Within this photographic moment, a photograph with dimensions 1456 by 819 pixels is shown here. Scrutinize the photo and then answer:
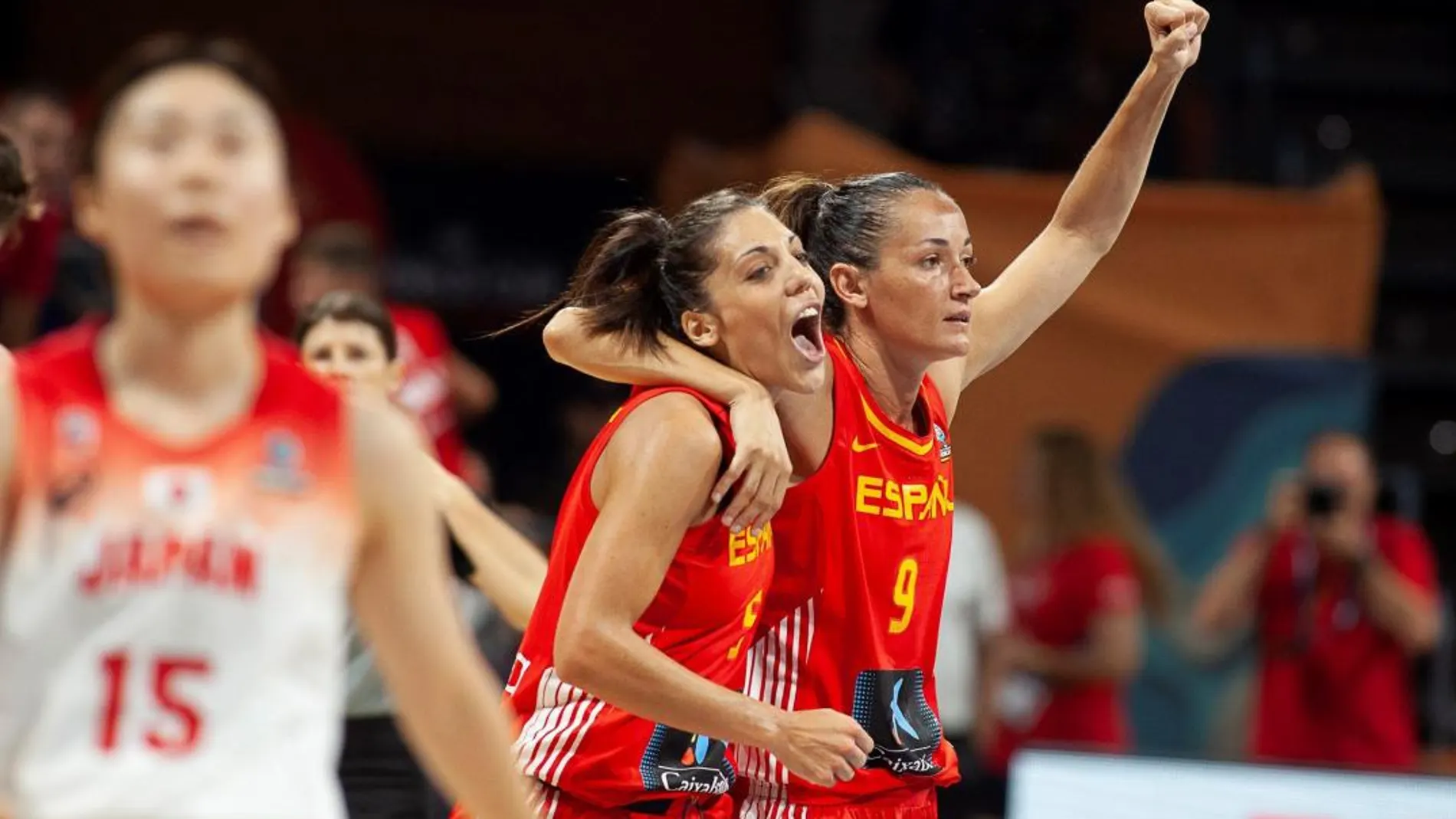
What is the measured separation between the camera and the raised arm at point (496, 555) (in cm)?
436

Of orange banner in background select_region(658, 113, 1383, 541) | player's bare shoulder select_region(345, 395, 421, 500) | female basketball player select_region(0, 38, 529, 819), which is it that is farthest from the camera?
orange banner in background select_region(658, 113, 1383, 541)

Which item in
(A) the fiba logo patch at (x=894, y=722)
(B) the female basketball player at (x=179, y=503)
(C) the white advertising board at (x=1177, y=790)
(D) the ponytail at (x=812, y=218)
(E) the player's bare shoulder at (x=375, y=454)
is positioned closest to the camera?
(B) the female basketball player at (x=179, y=503)

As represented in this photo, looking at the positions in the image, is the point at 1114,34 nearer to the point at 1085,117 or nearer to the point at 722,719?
the point at 1085,117

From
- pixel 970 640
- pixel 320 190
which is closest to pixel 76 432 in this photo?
pixel 970 640

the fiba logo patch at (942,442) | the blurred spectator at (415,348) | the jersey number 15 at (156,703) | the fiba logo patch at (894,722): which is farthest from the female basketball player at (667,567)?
the blurred spectator at (415,348)

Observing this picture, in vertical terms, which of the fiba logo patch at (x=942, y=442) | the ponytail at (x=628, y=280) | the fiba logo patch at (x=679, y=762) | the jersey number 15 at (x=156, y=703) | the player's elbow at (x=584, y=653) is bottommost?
the fiba logo patch at (x=679, y=762)

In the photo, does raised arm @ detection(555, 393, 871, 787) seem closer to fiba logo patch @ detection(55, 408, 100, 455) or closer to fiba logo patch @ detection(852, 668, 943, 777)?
fiba logo patch @ detection(852, 668, 943, 777)

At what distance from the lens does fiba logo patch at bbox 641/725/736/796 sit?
12.1 feet

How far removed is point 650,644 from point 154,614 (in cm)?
143

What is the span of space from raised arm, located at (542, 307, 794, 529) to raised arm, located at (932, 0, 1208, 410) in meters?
0.70

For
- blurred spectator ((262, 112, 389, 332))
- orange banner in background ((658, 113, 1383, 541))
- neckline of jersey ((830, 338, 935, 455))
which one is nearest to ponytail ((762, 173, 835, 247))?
neckline of jersey ((830, 338, 935, 455))

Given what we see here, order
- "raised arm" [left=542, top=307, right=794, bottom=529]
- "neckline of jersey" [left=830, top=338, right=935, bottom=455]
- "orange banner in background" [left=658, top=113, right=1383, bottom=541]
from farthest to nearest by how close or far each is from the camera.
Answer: "orange banner in background" [left=658, top=113, right=1383, bottom=541] < "neckline of jersey" [left=830, top=338, right=935, bottom=455] < "raised arm" [left=542, top=307, right=794, bottom=529]

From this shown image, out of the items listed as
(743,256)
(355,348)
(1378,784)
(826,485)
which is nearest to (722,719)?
(826,485)

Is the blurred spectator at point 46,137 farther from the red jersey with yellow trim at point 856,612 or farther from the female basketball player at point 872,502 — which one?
the red jersey with yellow trim at point 856,612
